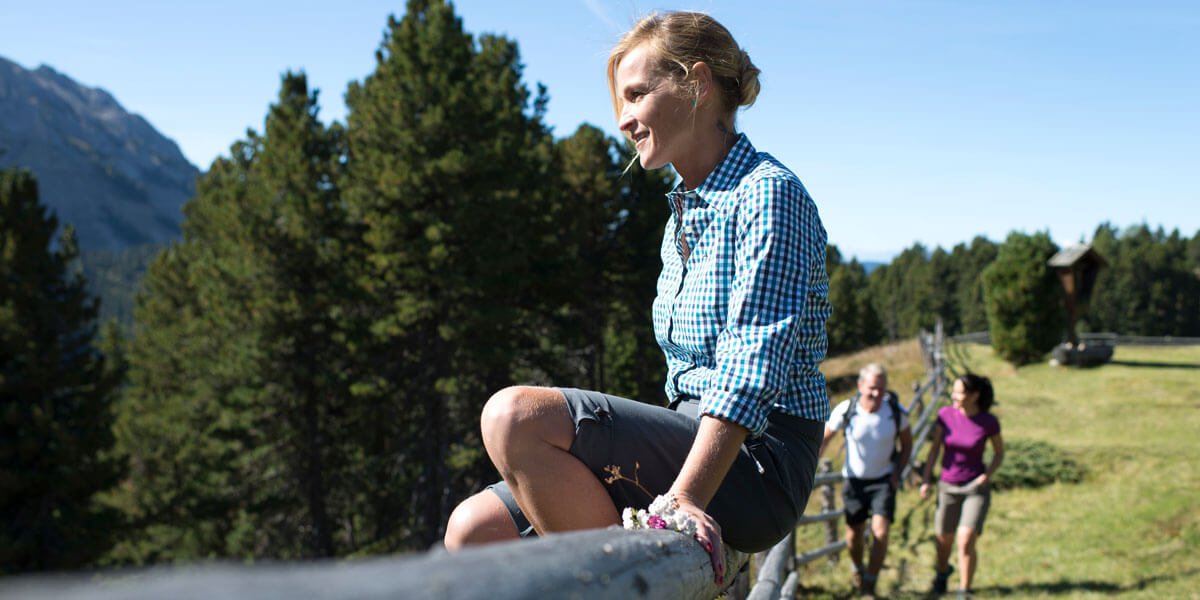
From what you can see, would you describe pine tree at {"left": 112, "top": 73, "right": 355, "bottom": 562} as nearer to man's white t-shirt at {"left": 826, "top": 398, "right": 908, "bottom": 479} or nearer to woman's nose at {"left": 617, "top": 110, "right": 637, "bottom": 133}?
man's white t-shirt at {"left": 826, "top": 398, "right": 908, "bottom": 479}

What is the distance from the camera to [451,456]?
20.8 meters

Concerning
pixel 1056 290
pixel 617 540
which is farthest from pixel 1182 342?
pixel 617 540

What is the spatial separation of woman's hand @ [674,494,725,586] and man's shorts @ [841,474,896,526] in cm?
653

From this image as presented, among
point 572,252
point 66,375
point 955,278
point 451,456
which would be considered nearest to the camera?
point 66,375

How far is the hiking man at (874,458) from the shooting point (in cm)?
741

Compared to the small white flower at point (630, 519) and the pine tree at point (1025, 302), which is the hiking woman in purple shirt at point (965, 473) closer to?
the small white flower at point (630, 519)

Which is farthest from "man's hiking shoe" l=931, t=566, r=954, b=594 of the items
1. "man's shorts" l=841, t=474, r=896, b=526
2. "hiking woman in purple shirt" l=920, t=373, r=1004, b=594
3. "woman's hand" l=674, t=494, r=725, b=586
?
"woman's hand" l=674, t=494, r=725, b=586

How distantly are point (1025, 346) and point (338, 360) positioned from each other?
18359mm

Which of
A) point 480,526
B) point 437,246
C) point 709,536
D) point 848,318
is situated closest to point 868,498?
point 480,526

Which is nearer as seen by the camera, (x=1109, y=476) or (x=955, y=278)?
(x=1109, y=476)


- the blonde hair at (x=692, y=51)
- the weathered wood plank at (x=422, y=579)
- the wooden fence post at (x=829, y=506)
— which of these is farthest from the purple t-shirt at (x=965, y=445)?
the weathered wood plank at (x=422, y=579)

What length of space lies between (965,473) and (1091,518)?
4148mm

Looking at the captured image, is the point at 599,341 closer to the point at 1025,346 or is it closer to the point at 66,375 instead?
the point at 1025,346

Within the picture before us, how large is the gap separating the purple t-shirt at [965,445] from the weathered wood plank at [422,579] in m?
7.15
